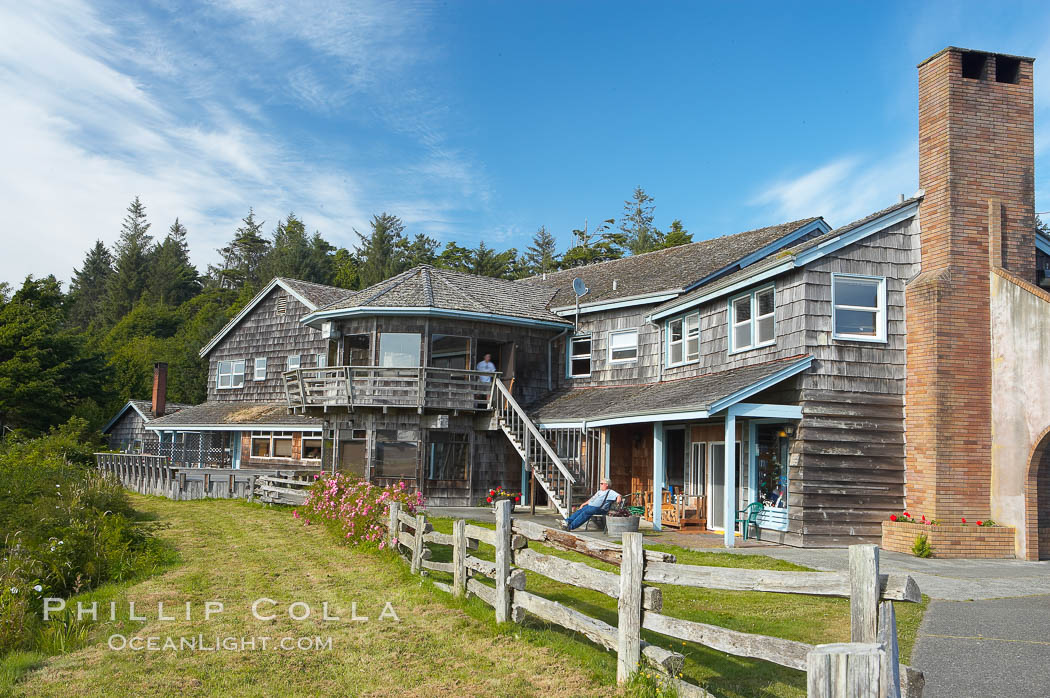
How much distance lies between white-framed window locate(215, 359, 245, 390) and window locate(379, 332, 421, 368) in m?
14.5

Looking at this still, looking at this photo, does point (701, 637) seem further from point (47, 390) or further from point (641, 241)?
point (641, 241)

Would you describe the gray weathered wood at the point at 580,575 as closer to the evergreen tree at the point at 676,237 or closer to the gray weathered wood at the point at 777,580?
the gray weathered wood at the point at 777,580

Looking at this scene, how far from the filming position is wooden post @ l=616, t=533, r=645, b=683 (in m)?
6.74

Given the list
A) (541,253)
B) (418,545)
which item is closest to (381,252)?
(541,253)

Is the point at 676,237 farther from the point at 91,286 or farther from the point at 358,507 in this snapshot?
the point at 91,286

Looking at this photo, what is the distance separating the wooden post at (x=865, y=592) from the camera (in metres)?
5.02

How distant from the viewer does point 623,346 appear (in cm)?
2477

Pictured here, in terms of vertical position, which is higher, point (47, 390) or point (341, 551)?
point (47, 390)

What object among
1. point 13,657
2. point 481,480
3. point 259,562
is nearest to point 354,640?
point 13,657

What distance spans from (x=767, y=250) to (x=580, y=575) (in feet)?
60.2

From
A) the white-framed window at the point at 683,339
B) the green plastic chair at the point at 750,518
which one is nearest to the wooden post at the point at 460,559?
the green plastic chair at the point at 750,518

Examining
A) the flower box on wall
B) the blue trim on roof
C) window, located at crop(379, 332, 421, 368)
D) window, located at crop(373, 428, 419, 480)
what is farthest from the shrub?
window, located at crop(379, 332, 421, 368)

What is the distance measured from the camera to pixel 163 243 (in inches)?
3676

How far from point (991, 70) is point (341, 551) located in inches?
656
